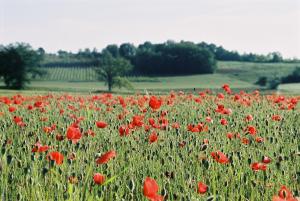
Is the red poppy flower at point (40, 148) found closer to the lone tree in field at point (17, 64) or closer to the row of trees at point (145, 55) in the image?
the lone tree in field at point (17, 64)

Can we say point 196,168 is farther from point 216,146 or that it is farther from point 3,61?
point 3,61

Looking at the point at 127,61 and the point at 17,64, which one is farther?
the point at 127,61

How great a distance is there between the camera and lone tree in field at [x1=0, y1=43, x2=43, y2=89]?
61531 millimetres

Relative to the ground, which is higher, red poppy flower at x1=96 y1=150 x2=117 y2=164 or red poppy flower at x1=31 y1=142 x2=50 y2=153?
red poppy flower at x1=96 y1=150 x2=117 y2=164

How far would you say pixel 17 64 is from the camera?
207ft

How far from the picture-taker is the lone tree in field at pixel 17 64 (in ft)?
202

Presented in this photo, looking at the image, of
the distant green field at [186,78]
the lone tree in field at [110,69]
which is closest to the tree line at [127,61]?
the lone tree in field at [110,69]

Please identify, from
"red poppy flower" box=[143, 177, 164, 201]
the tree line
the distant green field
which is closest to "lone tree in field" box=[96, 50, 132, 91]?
the tree line

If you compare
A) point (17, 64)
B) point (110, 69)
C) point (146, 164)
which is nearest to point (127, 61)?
point (110, 69)

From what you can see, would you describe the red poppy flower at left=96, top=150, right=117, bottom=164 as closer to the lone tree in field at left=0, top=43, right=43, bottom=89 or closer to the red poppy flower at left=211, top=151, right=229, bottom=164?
the red poppy flower at left=211, top=151, right=229, bottom=164

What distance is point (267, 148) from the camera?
421 cm

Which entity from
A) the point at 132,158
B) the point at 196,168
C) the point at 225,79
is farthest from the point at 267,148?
the point at 225,79

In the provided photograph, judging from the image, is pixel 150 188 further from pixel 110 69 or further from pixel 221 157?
pixel 110 69

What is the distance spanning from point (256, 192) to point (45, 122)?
336cm
